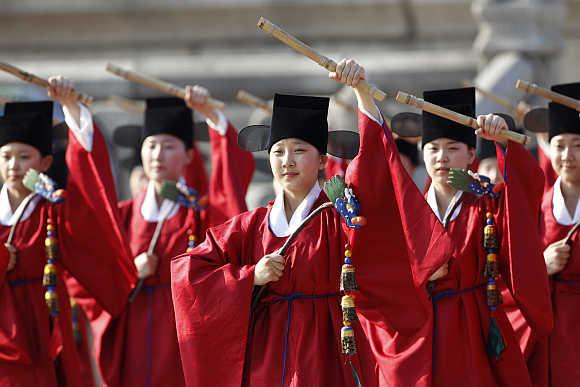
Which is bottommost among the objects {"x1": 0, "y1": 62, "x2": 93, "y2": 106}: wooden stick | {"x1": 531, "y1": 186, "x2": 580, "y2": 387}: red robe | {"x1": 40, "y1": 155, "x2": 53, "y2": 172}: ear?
{"x1": 531, "y1": 186, "x2": 580, "y2": 387}: red robe

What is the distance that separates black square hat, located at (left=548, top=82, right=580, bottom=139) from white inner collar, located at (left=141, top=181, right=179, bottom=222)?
2.01 meters

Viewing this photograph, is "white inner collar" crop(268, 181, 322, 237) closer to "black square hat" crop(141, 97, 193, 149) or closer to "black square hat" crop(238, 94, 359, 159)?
"black square hat" crop(238, 94, 359, 159)

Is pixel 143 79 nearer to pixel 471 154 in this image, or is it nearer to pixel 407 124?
pixel 407 124

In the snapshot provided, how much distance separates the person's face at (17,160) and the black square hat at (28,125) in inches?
1.0

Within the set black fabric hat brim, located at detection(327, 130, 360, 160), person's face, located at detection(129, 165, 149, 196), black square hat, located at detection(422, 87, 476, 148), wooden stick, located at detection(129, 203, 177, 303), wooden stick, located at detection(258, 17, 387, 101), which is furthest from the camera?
person's face, located at detection(129, 165, 149, 196)

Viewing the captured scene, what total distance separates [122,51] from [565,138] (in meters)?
7.72

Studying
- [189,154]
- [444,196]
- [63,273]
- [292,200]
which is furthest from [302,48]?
[189,154]

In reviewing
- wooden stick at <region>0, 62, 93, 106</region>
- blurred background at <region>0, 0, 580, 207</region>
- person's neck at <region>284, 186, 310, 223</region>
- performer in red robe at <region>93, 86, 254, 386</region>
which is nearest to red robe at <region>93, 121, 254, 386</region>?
performer in red robe at <region>93, 86, 254, 386</region>

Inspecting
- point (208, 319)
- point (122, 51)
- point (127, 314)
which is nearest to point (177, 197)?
point (127, 314)

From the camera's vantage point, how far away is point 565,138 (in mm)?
6223

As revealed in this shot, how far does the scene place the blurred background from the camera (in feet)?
38.9

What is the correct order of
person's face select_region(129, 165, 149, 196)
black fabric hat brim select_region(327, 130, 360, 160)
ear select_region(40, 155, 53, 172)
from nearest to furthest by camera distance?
black fabric hat brim select_region(327, 130, 360, 160) → ear select_region(40, 155, 53, 172) → person's face select_region(129, 165, 149, 196)

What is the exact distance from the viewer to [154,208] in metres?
6.98

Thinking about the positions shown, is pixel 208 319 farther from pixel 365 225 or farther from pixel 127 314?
pixel 127 314
